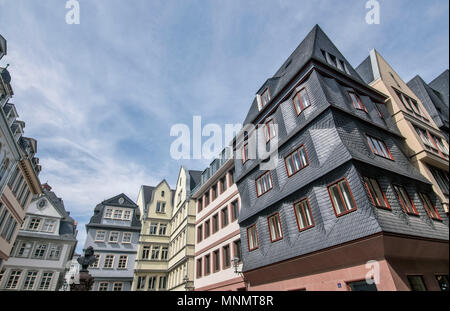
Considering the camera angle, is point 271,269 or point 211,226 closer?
point 271,269

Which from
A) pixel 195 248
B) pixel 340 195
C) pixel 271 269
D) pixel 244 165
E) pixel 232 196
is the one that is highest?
pixel 244 165

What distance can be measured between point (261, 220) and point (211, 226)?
9641 mm

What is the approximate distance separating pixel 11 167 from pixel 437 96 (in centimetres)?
4091

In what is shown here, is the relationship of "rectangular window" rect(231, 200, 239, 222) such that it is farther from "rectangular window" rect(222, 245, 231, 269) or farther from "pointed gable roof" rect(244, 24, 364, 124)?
"pointed gable roof" rect(244, 24, 364, 124)

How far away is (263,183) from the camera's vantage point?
55.9 feet

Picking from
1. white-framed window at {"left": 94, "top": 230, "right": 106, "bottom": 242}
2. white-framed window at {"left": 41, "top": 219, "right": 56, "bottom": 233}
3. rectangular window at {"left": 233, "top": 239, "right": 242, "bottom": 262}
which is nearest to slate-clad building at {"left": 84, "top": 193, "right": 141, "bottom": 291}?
white-framed window at {"left": 94, "top": 230, "right": 106, "bottom": 242}

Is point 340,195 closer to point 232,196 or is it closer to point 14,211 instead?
point 232,196

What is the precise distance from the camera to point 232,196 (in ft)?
70.6

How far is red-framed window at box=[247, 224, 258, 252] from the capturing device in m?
16.0

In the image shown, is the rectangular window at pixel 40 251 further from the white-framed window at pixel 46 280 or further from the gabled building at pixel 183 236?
the gabled building at pixel 183 236

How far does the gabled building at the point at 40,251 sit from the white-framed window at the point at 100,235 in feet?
8.28

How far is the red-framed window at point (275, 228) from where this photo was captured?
14.2 meters

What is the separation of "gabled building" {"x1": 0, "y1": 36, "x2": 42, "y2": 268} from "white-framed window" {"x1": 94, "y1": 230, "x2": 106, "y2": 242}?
972 cm

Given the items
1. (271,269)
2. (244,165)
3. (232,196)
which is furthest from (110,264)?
(271,269)
